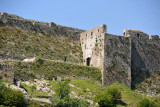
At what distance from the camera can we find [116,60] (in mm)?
36625

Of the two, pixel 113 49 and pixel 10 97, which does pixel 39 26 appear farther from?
pixel 10 97

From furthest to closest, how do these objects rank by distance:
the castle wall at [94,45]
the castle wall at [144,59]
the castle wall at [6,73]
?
the castle wall at [144,59], the castle wall at [94,45], the castle wall at [6,73]

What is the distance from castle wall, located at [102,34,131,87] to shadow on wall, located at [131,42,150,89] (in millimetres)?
2679

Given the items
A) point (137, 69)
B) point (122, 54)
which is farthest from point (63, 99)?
point (137, 69)

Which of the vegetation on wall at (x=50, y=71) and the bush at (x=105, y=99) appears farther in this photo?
the vegetation on wall at (x=50, y=71)

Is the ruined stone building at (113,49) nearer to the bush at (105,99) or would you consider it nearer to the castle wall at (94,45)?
the castle wall at (94,45)

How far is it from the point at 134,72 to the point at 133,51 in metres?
3.18

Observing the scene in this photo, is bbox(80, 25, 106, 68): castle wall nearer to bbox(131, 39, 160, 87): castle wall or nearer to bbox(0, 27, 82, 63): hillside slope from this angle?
bbox(0, 27, 82, 63): hillside slope

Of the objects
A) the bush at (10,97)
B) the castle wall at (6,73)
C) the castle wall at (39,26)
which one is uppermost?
the castle wall at (39,26)

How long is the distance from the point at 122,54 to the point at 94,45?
414 centimetres

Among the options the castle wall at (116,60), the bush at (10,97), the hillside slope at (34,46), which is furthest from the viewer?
the castle wall at (116,60)

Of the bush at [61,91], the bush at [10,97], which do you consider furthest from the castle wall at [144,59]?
the bush at [10,97]

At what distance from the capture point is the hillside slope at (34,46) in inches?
1335

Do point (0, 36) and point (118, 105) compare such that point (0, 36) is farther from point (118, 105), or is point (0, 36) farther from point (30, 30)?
point (118, 105)
